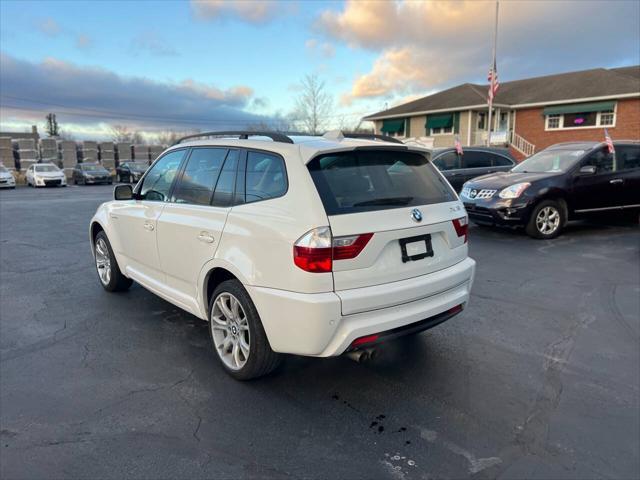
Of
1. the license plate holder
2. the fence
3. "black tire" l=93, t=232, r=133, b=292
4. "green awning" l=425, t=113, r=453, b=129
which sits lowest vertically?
"black tire" l=93, t=232, r=133, b=292

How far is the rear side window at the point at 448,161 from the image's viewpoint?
42.4 ft

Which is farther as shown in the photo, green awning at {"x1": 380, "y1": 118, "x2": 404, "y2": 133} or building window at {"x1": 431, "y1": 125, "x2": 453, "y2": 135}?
green awning at {"x1": 380, "y1": 118, "x2": 404, "y2": 133}

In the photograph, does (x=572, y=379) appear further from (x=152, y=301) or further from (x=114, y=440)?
Answer: (x=152, y=301)

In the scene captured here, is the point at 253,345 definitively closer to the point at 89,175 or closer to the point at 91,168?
the point at 89,175

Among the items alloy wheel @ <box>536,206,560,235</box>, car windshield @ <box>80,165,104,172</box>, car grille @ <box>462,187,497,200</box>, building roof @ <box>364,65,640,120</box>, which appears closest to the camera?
alloy wheel @ <box>536,206,560,235</box>

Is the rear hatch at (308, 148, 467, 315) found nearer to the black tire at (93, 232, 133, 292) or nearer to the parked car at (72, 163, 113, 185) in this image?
the black tire at (93, 232, 133, 292)

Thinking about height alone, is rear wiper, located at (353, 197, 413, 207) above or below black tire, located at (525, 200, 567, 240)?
above

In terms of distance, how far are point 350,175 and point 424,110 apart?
103ft

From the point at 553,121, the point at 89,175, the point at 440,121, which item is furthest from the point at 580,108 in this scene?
the point at 89,175

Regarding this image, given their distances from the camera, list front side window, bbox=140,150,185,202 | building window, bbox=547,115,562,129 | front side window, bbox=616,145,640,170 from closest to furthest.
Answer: front side window, bbox=140,150,185,202
front side window, bbox=616,145,640,170
building window, bbox=547,115,562,129

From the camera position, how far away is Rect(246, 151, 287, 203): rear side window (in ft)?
10.6

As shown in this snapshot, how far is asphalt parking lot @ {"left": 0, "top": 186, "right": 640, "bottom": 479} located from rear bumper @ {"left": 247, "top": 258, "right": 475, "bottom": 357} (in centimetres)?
51

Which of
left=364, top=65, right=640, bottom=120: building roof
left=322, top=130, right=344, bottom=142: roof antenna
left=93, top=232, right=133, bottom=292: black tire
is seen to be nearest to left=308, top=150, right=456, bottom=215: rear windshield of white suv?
left=322, top=130, right=344, bottom=142: roof antenna

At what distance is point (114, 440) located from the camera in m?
2.86
